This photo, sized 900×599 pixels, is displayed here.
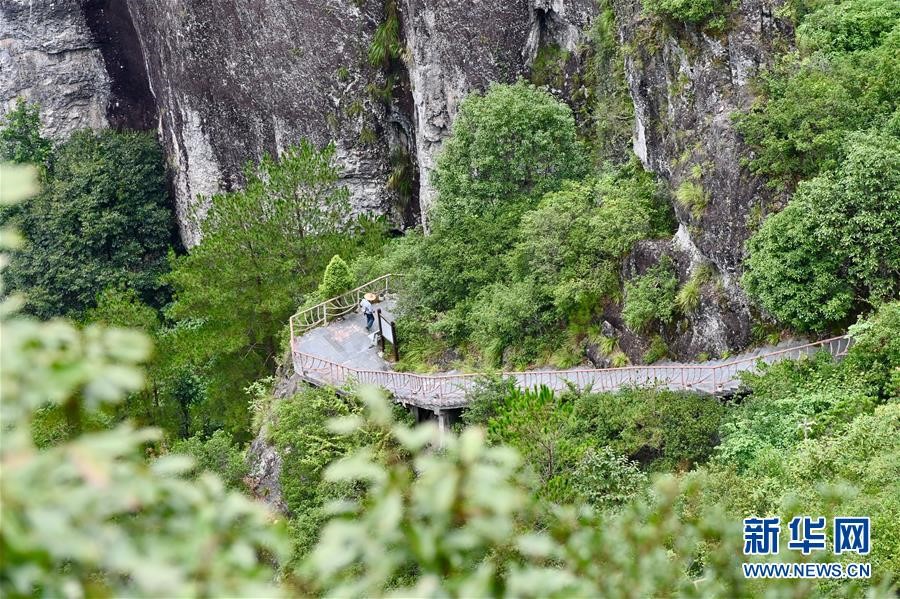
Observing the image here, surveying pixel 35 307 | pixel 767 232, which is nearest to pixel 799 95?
pixel 767 232

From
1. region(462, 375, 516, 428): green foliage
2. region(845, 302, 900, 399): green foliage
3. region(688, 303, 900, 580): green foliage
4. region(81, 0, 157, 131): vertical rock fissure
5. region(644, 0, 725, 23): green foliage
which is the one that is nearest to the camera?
region(688, 303, 900, 580): green foliage

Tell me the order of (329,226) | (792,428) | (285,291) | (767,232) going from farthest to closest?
(329,226)
(285,291)
(767,232)
(792,428)

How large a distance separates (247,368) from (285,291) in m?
2.80

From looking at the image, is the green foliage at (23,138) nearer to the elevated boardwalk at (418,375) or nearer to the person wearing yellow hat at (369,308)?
the elevated boardwalk at (418,375)

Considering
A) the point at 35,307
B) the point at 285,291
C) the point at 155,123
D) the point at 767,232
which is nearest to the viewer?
the point at 767,232

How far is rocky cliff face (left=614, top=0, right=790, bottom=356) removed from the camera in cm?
1638

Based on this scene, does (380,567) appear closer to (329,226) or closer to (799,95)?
(799,95)

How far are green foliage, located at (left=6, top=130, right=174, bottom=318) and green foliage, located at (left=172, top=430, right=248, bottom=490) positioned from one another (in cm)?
1832

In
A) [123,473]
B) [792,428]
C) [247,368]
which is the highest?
[123,473]

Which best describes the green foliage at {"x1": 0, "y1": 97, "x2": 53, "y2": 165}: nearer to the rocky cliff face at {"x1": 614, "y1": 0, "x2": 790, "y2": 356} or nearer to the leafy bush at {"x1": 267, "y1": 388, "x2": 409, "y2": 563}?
the leafy bush at {"x1": 267, "y1": 388, "x2": 409, "y2": 563}

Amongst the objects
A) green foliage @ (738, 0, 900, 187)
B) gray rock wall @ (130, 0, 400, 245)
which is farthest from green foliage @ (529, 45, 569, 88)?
green foliage @ (738, 0, 900, 187)

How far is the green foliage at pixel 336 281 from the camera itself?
2338cm

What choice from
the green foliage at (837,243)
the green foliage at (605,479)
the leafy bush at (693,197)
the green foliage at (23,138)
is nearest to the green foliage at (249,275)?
the leafy bush at (693,197)

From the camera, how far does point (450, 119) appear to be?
28797 millimetres
